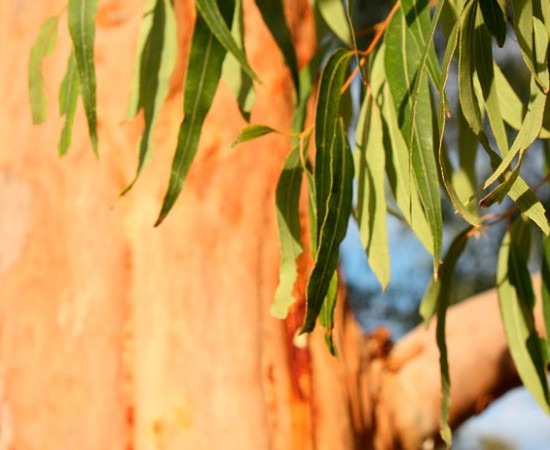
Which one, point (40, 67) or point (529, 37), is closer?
point (529, 37)

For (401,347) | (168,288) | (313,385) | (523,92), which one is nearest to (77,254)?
(168,288)

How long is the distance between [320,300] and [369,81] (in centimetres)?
36

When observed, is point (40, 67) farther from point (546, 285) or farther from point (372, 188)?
point (546, 285)

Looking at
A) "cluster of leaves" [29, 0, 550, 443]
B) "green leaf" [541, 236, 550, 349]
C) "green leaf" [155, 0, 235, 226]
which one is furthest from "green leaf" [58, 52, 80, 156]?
"green leaf" [541, 236, 550, 349]

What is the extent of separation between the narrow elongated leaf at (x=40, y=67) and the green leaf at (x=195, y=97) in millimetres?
336

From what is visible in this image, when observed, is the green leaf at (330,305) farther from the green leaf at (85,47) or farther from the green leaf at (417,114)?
the green leaf at (85,47)

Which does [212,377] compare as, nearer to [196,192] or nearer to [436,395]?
[196,192]

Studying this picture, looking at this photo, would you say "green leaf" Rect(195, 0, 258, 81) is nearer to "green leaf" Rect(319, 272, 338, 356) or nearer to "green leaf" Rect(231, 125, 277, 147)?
"green leaf" Rect(231, 125, 277, 147)

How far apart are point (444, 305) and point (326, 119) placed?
1.19 feet

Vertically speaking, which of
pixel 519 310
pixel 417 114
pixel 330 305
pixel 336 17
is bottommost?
pixel 519 310

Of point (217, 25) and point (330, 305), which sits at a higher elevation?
point (217, 25)

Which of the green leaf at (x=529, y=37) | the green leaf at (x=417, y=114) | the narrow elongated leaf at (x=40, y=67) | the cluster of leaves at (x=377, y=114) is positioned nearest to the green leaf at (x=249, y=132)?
the cluster of leaves at (x=377, y=114)

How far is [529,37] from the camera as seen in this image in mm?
894

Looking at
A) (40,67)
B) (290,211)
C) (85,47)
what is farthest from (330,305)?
(40,67)
